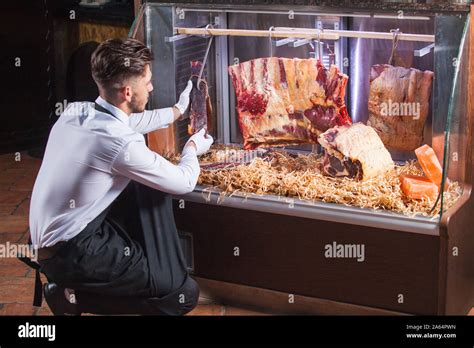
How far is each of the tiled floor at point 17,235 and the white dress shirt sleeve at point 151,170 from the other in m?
0.76

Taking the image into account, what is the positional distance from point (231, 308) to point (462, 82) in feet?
4.31

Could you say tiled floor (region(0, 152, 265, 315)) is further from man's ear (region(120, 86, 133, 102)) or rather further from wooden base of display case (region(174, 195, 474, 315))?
man's ear (region(120, 86, 133, 102))

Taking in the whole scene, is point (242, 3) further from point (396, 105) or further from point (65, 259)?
point (65, 259)

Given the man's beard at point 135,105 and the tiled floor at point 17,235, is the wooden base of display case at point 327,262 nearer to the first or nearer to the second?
the tiled floor at point 17,235

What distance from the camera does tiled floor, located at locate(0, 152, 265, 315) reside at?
4086 millimetres

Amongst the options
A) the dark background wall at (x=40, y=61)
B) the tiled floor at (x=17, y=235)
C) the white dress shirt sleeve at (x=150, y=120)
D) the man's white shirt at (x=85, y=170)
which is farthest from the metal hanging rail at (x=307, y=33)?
the dark background wall at (x=40, y=61)

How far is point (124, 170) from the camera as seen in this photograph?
11.0 feet

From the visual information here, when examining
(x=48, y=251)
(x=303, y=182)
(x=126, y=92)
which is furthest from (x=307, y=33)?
(x=48, y=251)

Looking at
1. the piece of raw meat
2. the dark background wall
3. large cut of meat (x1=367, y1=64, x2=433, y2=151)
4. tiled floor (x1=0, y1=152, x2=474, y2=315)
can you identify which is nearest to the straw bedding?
the piece of raw meat

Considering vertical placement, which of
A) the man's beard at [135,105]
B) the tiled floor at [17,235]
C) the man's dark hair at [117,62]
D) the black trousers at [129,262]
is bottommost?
the tiled floor at [17,235]

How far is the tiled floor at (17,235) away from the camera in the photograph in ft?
13.4

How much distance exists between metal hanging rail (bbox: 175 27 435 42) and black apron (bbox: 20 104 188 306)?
2.53 feet

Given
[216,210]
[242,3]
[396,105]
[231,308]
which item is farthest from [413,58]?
[231,308]

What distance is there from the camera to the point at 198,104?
4.18 m
